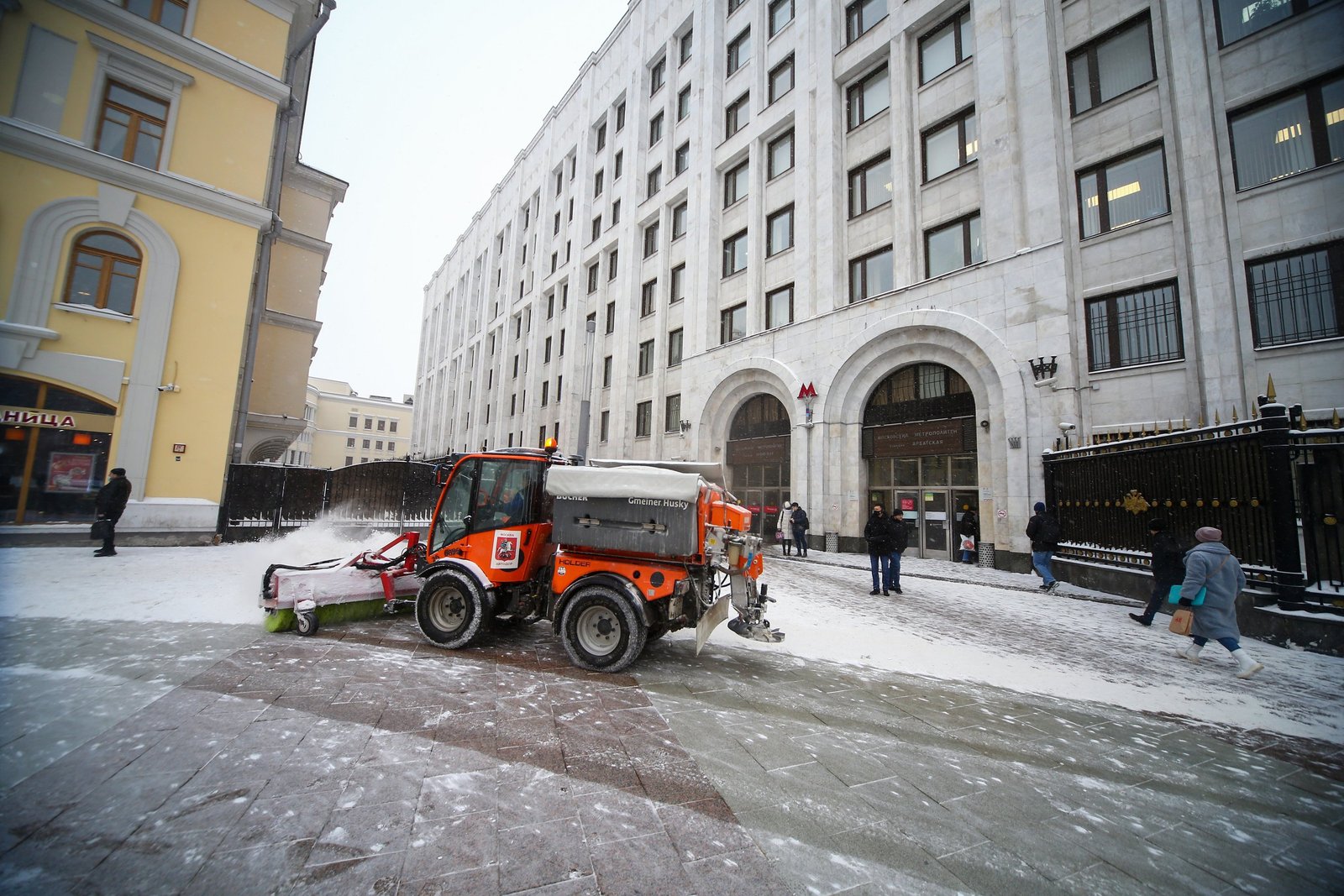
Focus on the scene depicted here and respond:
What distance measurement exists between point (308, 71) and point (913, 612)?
27204mm

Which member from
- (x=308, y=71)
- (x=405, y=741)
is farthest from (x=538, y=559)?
(x=308, y=71)

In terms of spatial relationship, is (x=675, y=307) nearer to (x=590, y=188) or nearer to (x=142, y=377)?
(x=590, y=188)

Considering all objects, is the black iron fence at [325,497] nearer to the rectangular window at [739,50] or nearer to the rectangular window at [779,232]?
the rectangular window at [779,232]

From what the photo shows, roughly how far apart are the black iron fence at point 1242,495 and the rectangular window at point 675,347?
16.7 meters

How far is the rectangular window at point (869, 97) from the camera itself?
58.5 ft

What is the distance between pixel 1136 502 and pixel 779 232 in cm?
1530

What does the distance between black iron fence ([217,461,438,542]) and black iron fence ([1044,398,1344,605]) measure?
17020 millimetres

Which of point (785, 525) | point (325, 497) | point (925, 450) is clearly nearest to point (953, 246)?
point (925, 450)

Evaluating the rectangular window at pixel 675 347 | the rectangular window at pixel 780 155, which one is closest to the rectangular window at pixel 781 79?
the rectangular window at pixel 780 155

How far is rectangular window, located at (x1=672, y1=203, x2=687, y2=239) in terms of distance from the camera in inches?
993

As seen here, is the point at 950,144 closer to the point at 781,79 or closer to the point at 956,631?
the point at 781,79

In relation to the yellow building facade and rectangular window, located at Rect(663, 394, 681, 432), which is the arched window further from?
rectangular window, located at Rect(663, 394, 681, 432)

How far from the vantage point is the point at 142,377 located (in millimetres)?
11766

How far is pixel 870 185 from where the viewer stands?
1792cm
